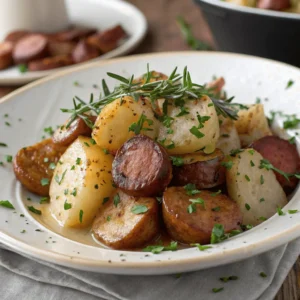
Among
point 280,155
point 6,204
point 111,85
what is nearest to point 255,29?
point 111,85

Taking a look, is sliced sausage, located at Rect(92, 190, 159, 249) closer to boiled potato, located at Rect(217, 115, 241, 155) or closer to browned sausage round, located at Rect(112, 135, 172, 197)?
browned sausage round, located at Rect(112, 135, 172, 197)

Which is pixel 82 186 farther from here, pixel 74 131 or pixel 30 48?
pixel 30 48

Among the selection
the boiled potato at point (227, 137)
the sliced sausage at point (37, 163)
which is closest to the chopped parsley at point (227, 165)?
the boiled potato at point (227, 137)

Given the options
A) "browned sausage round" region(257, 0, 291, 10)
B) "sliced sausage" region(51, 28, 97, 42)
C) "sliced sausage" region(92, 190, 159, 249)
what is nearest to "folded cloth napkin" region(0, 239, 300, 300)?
"sliced sausage" region(92, 190, 159, 249)

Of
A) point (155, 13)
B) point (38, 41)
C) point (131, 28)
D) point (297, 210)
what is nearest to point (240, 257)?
point (297, 210)

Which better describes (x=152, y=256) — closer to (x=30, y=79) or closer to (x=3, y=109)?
(x=3, y=109)

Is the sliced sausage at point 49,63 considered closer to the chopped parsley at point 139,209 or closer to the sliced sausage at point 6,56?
the sliced sausage at point 6,56
